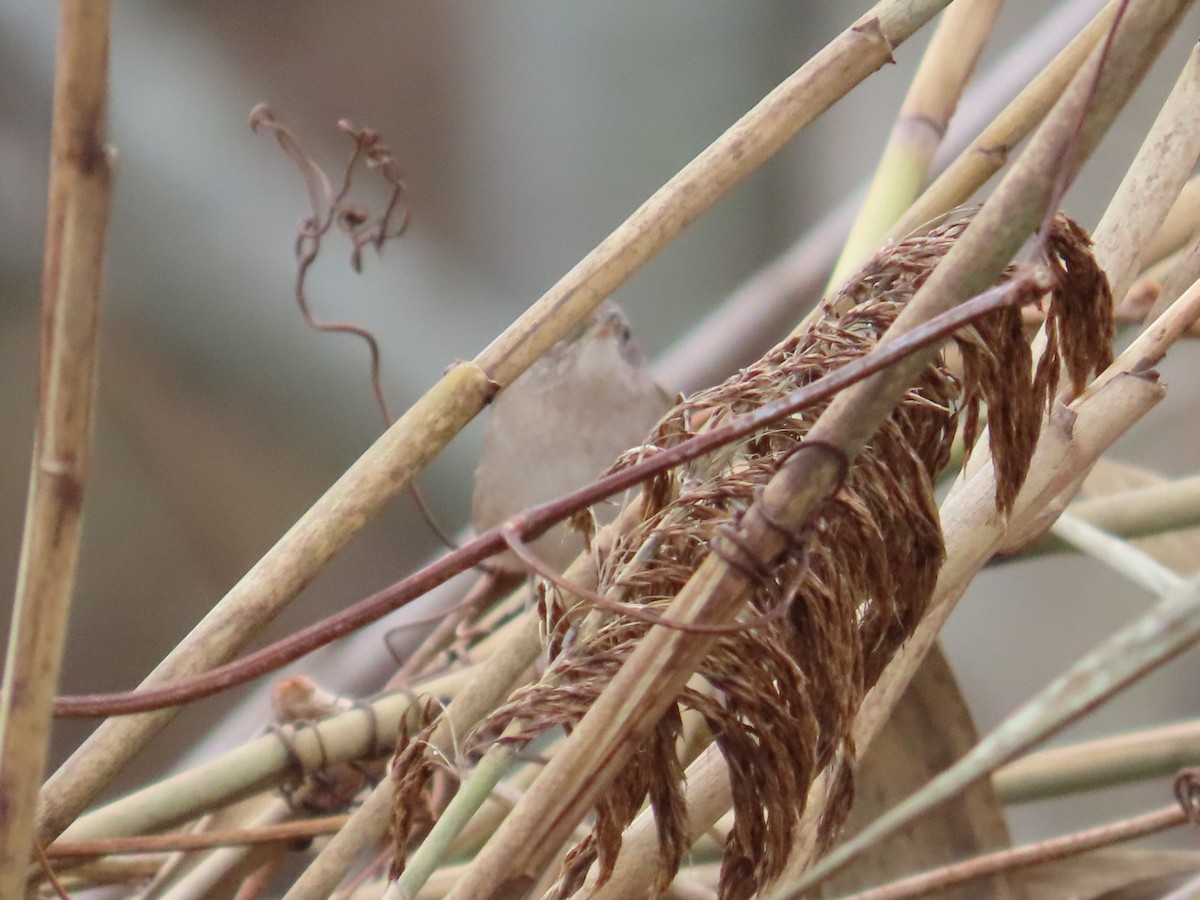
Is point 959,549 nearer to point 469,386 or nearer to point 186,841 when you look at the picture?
point 469,386

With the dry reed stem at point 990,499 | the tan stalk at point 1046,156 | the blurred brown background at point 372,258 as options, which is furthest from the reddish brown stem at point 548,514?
the blurred brown background at point 372,258

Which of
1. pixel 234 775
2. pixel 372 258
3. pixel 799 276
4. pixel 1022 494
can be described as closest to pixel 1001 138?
pixel 1022 494

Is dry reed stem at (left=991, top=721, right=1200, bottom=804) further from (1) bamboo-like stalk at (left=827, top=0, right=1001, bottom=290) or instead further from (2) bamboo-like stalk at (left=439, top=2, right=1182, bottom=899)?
(2) bamboo-like stalk at (left=439, top=2, right=1182, bottom=899)

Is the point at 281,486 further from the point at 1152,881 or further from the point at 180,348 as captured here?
the point at 1152,881

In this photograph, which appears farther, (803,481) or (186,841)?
(186,841)

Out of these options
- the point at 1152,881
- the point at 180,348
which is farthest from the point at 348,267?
the point at 1152,881
